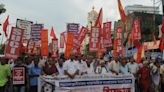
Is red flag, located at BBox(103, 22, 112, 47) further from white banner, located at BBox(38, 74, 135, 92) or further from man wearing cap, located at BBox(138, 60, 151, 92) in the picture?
white banner, located at BBox(38, 74, 135, 92)

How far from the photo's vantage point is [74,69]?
13.3 meters

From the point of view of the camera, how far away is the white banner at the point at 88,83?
1213cm

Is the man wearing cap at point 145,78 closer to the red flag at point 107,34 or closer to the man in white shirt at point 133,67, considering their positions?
the man in white shirt at point 133,67

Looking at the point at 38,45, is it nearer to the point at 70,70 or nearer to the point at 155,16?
the point at 70,70

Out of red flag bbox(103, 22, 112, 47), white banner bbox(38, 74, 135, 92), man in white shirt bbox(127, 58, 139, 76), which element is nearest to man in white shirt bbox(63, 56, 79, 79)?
white banner bbox(38, 74, 135, 92)

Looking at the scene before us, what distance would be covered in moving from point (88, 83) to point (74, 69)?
3.12ft

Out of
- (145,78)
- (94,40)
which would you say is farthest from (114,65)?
(94,40)

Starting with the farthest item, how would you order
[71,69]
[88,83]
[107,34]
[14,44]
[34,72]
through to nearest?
[107,34] < [14,44] < [34,72] < [71,69] < [88,83]

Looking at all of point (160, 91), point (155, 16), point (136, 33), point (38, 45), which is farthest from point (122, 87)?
point (155, 16)

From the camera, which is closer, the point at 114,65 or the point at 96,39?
the point at 114,65

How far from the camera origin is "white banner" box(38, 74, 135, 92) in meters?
12.1

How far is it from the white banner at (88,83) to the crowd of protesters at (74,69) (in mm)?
300

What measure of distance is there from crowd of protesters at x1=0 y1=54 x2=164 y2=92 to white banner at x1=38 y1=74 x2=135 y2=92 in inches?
11.8

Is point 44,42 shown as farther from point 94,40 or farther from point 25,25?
point 94,40
